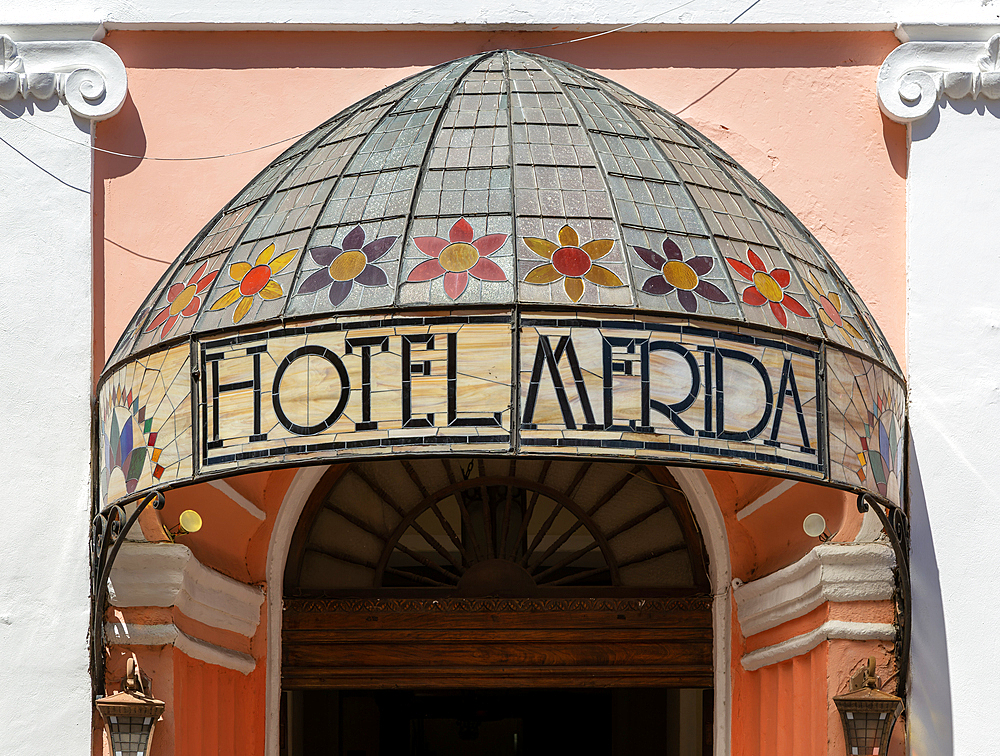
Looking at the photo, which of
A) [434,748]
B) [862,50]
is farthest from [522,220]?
[434,748]

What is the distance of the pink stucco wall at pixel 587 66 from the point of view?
280 inches

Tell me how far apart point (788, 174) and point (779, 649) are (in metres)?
2.25

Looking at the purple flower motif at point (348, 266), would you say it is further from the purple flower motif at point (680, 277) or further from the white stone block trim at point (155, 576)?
the white stone block trim at point (155, 576)

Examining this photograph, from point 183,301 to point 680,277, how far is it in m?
1.94

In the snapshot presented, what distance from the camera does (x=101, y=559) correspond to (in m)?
6.14

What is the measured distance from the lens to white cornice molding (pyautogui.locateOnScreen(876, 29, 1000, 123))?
709cm

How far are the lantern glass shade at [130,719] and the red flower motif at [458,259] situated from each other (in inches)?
86.5

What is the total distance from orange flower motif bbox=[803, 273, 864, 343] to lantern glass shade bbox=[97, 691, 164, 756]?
313 centimetres

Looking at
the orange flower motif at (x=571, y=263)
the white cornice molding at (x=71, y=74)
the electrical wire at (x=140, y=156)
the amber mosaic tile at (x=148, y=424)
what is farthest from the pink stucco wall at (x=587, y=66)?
the orange flower motif at (x=571, y=263)

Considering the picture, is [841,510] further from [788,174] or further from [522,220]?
[522,220]

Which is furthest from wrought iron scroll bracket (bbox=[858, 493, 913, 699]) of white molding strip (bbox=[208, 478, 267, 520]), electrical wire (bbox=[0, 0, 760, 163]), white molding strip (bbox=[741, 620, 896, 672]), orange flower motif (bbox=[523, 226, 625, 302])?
white molding strip (bbox=[208, 478, 267, 520])

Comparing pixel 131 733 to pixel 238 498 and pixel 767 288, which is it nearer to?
pixel 238 498

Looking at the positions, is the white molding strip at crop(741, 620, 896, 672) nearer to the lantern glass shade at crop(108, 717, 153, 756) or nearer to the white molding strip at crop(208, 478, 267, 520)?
the white molding strip at crop(208, 478, 267, 520)

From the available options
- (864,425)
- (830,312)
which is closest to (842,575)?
(864,425)
